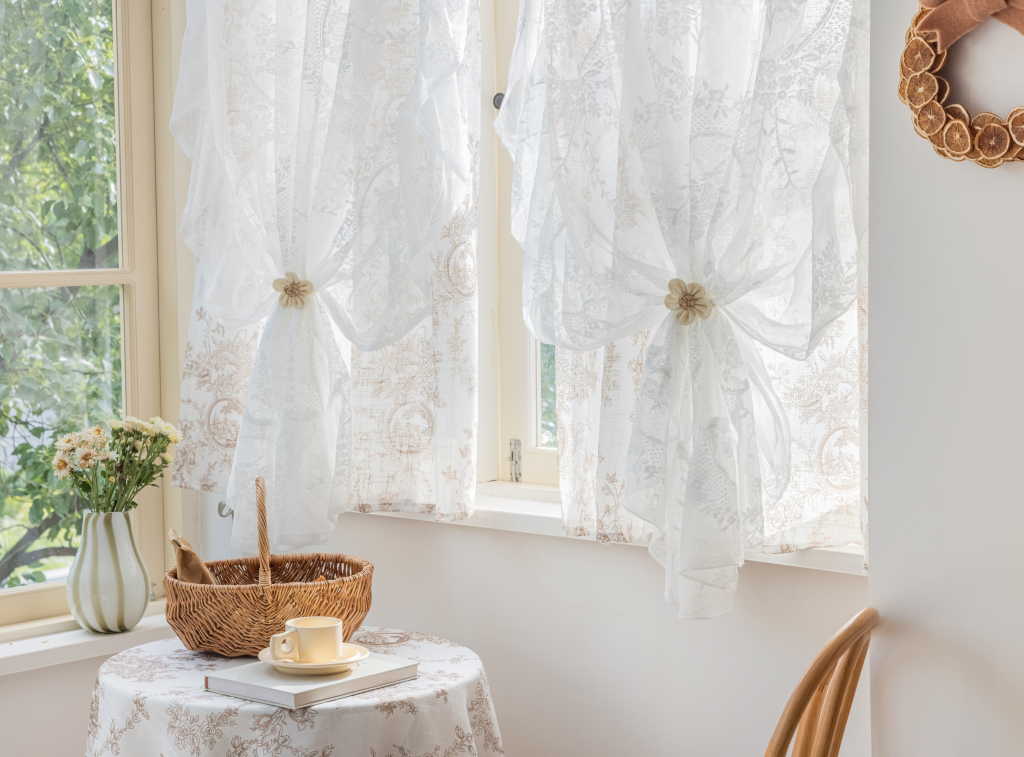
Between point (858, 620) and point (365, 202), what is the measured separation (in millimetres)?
1075

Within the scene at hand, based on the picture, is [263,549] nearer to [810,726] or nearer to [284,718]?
[284,718]

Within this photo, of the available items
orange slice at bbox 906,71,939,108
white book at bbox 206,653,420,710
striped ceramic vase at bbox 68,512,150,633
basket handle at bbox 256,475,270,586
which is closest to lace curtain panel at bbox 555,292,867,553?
orange slice at bbox 906,71,939,108

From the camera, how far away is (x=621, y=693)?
1681 mm

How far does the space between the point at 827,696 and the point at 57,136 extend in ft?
6.19

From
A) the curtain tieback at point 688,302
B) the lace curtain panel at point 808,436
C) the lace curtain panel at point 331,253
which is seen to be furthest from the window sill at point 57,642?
the curtain tieback at point 688,302

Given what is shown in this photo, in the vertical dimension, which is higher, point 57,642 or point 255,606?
point 255,606

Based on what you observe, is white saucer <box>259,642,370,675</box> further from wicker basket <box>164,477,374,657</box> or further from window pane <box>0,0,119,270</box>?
window pane <box>0,0,119,270</box>

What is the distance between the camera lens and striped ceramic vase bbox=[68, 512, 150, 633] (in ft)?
6.59

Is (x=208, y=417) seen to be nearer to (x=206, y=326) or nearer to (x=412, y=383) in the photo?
(x=206, y=326)

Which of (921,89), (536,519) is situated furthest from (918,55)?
(536,519)

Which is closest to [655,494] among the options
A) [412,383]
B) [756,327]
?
[756,327]

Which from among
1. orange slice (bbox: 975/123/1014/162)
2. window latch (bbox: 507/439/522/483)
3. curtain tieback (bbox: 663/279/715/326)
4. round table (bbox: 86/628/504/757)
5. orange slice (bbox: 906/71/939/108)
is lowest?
round table (bbox: 86/628/504/757)

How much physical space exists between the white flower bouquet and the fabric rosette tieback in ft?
5.02

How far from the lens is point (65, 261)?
2154 millimetres
